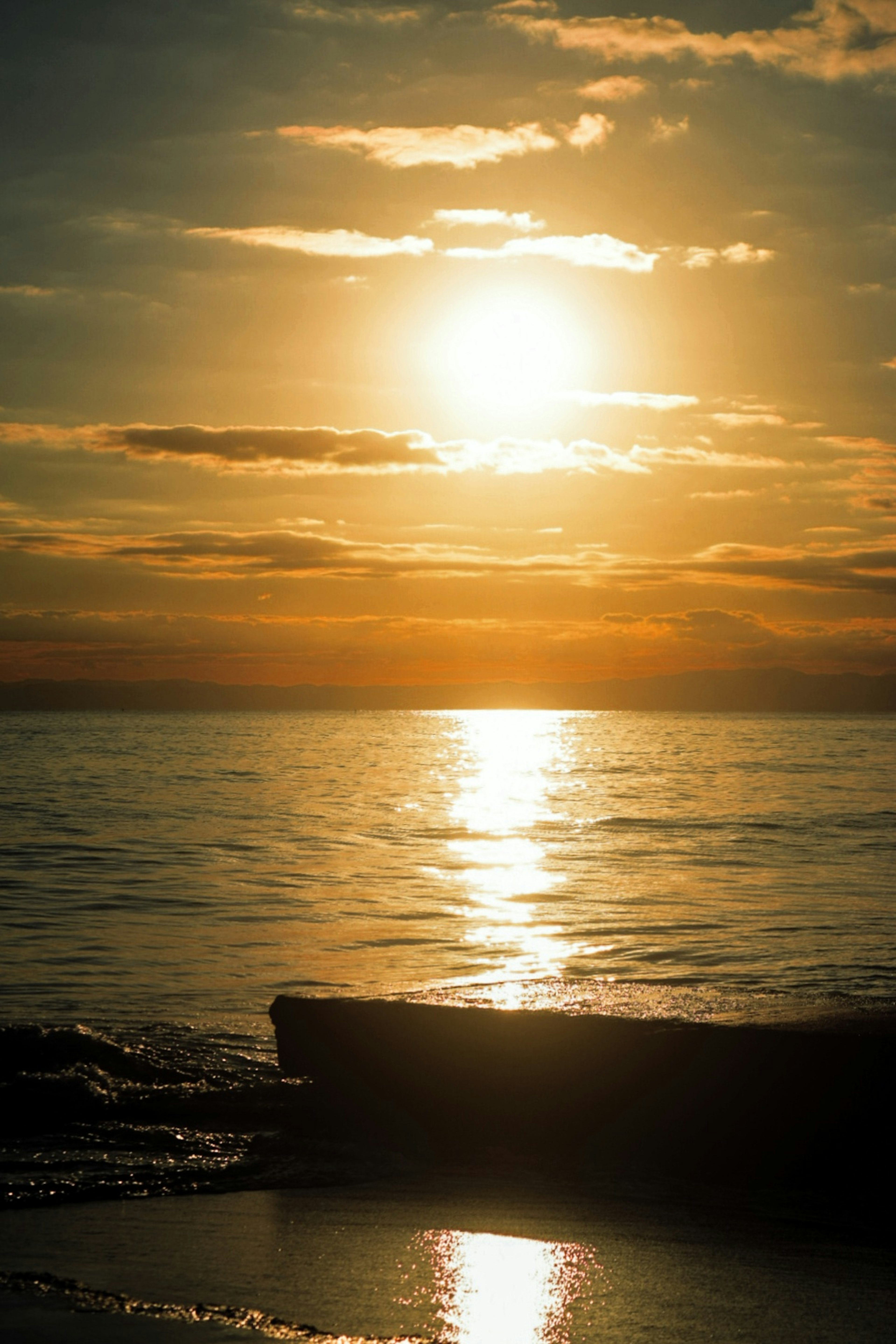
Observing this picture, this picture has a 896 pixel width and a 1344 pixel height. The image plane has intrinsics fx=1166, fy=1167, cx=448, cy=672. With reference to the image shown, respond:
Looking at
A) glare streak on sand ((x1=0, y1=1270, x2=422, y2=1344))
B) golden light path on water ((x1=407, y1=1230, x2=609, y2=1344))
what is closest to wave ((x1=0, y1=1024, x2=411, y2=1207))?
glare streak on sand ((x1=0, y1=1270, x2=422, y2=1344))

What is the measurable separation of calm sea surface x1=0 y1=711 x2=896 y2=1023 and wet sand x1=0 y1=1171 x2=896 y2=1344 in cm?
454

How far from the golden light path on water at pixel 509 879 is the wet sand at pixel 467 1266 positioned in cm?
315

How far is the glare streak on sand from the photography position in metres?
4.07

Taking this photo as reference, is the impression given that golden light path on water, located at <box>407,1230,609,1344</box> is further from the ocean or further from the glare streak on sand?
the ocean

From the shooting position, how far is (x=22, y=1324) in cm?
415

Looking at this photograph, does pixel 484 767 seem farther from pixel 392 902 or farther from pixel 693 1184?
pixel 693 1184

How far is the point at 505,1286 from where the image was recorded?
464 cm

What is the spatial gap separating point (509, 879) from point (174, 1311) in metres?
18.3

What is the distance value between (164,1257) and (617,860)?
2072cm

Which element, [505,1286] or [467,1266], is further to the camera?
[467,1266]

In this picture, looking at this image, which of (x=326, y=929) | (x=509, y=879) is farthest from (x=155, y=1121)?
(x=509, y=879)

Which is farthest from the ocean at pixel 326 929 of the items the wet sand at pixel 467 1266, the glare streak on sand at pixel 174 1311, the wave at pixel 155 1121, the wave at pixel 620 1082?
the glare streak on sand at pixel 174 1311

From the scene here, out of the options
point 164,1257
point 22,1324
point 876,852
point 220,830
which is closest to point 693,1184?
point 164,1257

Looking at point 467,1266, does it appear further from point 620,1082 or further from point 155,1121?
point 155,1121
